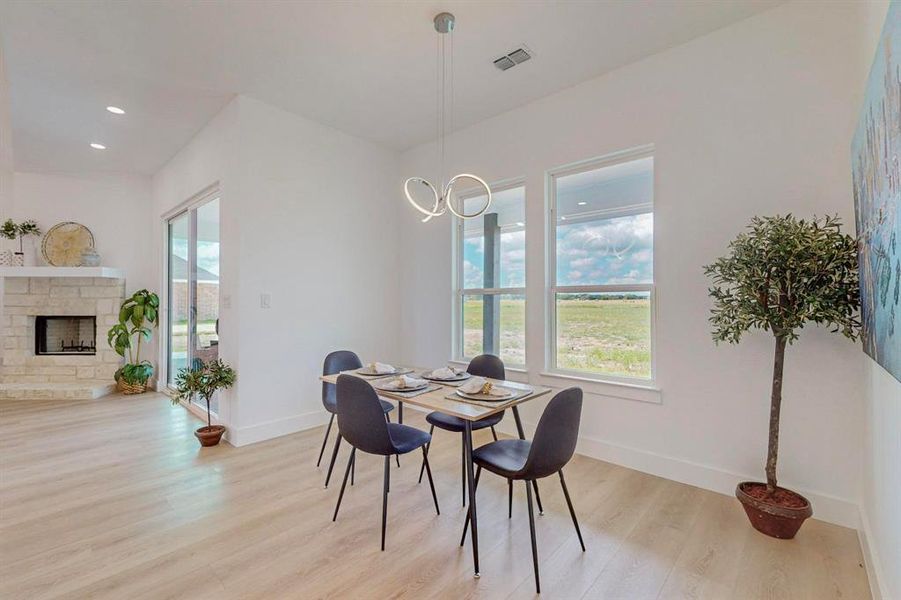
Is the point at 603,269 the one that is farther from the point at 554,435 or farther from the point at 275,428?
the point at 275,428

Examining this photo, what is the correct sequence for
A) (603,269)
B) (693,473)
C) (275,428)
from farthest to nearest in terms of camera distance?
(275,428)
(603,269)
(693,473)

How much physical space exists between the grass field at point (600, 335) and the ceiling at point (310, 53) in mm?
1845

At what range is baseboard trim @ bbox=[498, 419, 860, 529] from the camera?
2152 mm

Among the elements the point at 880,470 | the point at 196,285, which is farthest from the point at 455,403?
the point at 196,285

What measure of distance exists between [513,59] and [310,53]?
148 centimetres

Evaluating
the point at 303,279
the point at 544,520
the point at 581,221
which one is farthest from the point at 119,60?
the point at 544,520

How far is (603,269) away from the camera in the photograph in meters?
3.17

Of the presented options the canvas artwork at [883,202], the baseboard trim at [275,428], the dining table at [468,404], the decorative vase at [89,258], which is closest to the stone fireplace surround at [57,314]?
the decorative vase at [89,258]

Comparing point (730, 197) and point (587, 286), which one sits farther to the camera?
point (587, 286)

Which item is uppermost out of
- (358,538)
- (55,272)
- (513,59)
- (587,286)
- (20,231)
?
(513,59)

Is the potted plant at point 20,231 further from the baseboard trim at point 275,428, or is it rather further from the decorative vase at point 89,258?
the baseboard trim at point 275,428

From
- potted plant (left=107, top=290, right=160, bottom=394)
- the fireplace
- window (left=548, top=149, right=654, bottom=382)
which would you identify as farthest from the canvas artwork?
the fireplace

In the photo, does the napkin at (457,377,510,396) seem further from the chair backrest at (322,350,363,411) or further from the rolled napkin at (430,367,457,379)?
the chair backrest at (322,350,363,411)

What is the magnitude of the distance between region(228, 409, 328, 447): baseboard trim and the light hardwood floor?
282 mm
